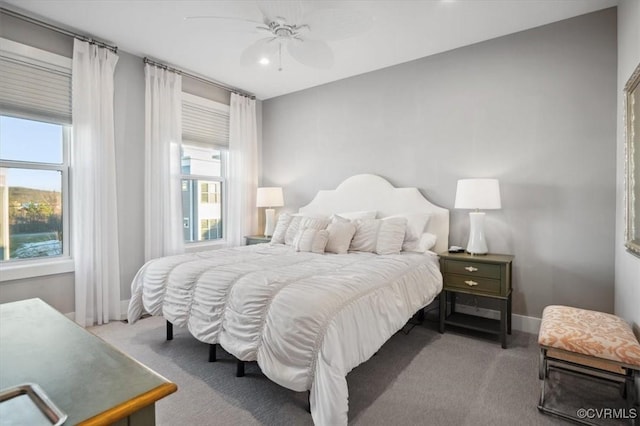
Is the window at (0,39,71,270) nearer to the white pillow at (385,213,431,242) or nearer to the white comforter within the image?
the white comforter

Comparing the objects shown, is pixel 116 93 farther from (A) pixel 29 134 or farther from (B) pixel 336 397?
(B) pixel 336 397

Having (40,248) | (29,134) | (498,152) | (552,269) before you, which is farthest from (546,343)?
(29,134)

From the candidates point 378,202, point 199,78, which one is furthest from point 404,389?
point 199,78

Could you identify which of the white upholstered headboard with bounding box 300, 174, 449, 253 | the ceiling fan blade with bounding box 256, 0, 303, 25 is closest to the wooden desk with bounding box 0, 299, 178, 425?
the ceiling fan blade with bounding box 256, 0, 303, 25

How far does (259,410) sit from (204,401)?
1.20ft

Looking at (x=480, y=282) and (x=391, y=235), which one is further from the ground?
(x=391, y=235)

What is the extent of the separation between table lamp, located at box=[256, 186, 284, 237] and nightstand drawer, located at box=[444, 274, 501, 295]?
2523mm

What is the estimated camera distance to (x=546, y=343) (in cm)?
187

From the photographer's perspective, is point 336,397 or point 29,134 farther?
point 29,134

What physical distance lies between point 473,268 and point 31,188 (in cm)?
417

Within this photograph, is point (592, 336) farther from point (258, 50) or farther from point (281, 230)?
point (258, 50)

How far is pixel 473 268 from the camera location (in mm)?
2930

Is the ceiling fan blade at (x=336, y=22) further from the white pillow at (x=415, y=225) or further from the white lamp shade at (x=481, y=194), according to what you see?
the white pillow at (x=415, y=225)

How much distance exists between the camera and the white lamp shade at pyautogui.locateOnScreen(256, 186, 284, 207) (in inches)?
183
